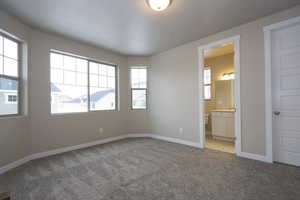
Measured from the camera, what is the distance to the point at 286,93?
271 cm

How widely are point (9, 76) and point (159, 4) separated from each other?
296cm

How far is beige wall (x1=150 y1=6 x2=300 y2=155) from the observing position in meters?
2.94

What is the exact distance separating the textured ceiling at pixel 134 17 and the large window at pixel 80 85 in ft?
2.32

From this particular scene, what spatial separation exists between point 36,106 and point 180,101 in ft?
11.4

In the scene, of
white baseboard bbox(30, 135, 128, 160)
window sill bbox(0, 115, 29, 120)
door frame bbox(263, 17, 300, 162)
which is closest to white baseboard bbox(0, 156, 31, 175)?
white baseboard bbox(30, 135, 128, 160)

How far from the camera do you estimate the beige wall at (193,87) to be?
9.64 feet

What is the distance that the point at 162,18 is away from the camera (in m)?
2.83

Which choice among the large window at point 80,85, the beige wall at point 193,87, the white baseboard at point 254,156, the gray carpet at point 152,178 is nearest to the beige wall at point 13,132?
the gray carpet at point 152,178

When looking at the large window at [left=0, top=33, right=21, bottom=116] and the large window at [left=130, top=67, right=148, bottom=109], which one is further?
the large window at [left=130, top=67, right=148, bottom=109]

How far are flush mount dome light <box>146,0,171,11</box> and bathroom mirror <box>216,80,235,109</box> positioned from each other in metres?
3.75

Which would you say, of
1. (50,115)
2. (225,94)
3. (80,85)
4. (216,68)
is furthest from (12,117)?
(216,68)

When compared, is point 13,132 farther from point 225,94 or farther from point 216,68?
point 216,68

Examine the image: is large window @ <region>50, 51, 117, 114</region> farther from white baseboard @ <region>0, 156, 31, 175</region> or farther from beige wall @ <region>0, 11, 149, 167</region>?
white baseboard @ <region>0, 156, 31, 175</region>

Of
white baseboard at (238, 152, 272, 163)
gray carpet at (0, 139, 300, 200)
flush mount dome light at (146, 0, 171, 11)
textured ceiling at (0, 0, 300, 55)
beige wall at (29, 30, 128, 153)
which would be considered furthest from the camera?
beige wall at (29, 30, 128, 153)
